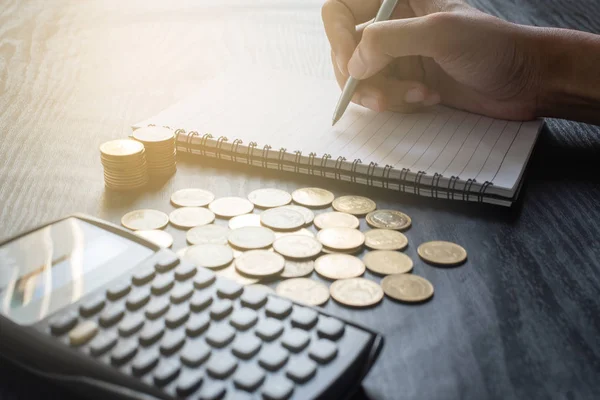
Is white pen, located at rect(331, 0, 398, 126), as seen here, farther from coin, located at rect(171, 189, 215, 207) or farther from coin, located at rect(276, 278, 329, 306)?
coin, located at rect(276, 278, 329, 306)

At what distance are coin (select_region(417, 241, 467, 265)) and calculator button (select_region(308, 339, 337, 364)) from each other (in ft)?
0.61

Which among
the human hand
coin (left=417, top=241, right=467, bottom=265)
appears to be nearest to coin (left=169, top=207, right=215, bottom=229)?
coin (left=417, top=241, right=467, bottom=265)

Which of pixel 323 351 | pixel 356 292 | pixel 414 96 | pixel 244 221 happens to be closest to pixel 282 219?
pixel 244 221

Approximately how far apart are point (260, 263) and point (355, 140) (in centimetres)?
30

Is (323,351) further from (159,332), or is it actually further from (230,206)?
(230,206)

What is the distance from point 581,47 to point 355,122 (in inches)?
13.3

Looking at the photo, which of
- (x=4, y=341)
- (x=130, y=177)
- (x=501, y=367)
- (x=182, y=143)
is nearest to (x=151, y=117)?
(x=182, y=143)

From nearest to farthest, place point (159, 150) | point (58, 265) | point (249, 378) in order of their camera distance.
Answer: point (249, 378), point (58, 265), point (159, 150)

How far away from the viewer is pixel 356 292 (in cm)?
53

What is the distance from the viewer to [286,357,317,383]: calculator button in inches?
15.6

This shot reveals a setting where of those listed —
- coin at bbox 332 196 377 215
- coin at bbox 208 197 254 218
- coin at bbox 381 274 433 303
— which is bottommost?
coin at bbox 332 196 377 215

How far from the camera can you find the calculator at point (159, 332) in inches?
15.5

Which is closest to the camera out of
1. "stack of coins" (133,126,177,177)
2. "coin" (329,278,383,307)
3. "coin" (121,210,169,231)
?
"coin" (329,278,383,307)

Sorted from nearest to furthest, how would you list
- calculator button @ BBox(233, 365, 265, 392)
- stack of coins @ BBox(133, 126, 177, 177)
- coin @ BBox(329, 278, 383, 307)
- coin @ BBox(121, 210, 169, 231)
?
calculator button @ BBox(233, 365, 265, 392), coin @ BBox(329, 278, 383, 307), coin @ BBox(121, 210, 169, 231), stack of coins @ BBox(133, 126, 177, 177)
